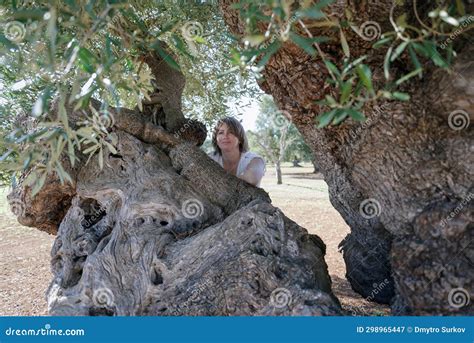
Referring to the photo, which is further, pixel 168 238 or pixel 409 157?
pixel 168 238

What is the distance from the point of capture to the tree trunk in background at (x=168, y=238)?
338cm

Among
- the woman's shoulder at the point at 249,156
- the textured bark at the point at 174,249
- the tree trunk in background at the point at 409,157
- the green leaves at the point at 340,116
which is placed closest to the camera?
the green leaves at the point at 340,116

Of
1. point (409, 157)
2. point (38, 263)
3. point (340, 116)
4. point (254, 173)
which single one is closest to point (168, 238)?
point (254, 173)

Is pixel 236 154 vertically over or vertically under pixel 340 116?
under

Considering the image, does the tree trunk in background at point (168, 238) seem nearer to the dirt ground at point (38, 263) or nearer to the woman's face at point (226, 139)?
the woman's face at point (226, 139)

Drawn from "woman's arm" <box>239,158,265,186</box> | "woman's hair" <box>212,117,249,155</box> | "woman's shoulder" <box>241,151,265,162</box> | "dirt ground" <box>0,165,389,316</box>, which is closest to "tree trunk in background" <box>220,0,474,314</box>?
"dirt ground" <box>0,165,389,316</box>

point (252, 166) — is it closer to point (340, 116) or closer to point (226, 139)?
point (226, 139)

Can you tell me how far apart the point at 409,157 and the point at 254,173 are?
200 cm

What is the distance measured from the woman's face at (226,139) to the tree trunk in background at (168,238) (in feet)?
1.48

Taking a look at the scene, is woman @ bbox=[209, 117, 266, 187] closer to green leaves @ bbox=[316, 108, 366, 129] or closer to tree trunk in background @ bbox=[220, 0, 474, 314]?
tree trunk in background @ bbox=[220, 0, 474, 314]

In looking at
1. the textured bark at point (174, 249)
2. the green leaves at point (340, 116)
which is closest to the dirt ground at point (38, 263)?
the textured bark at point (174, 249)

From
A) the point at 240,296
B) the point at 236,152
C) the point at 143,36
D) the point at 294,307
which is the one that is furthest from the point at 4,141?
the point at 236,152

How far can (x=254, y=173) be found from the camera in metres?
5.20

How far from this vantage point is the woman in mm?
5218
